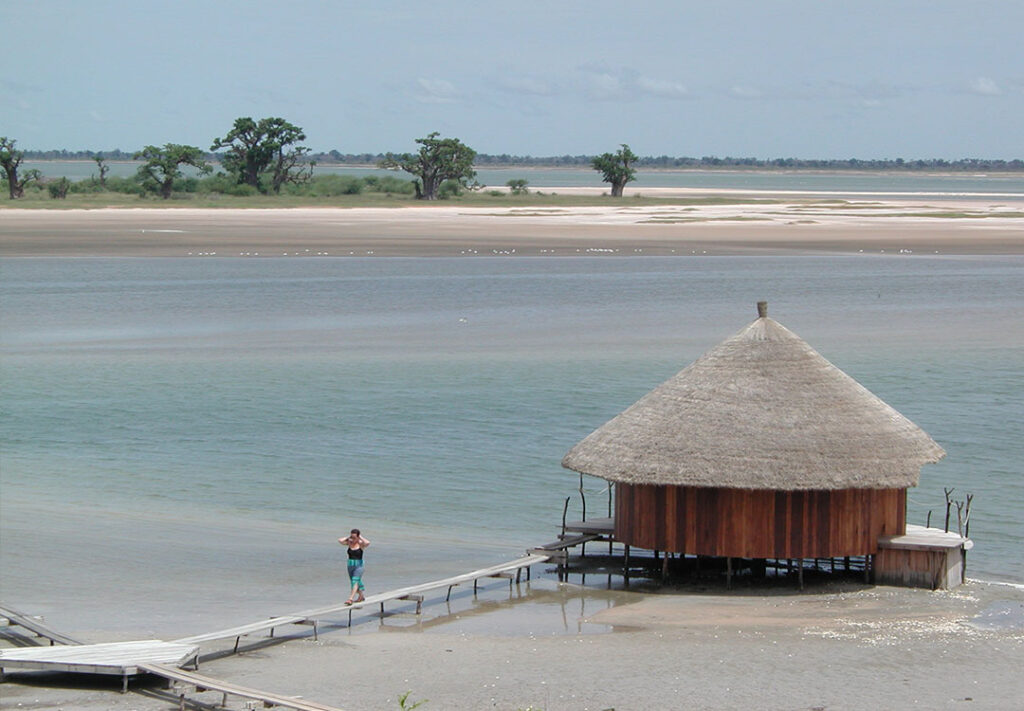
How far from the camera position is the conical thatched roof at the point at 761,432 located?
53.4ft

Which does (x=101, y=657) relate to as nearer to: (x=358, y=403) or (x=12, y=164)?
(x=358, y=403)

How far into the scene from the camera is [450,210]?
86.3 m

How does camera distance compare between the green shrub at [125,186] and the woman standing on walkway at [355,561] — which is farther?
the green shrub at [125,186]

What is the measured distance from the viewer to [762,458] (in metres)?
16.3

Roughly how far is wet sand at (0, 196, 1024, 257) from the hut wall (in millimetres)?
44761

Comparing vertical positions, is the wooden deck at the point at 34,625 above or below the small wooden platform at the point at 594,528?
below

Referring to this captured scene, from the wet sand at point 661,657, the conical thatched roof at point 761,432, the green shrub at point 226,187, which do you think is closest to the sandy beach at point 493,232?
the green shrub at point 226,187

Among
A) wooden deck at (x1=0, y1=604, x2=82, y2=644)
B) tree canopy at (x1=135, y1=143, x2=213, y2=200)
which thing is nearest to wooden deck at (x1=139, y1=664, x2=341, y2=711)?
wooden deck at (x1=0, y1=604, x2=82, y2=644)

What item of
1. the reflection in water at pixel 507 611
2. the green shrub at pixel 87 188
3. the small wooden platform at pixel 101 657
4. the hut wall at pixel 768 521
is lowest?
the reflection in water at pixel 507 611

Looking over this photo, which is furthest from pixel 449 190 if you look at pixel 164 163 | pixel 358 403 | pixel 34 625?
pixel 34 625

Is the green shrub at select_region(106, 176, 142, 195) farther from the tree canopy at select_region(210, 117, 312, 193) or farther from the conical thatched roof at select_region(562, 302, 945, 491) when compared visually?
the conical thatched roof at select_region(562, 302, 945, 491)

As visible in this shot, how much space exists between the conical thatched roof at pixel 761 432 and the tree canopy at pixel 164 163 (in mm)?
74874

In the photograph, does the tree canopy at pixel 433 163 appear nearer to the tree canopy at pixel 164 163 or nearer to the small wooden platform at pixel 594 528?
the tree canopy at pixel 164 163

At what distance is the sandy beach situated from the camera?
207 feet
